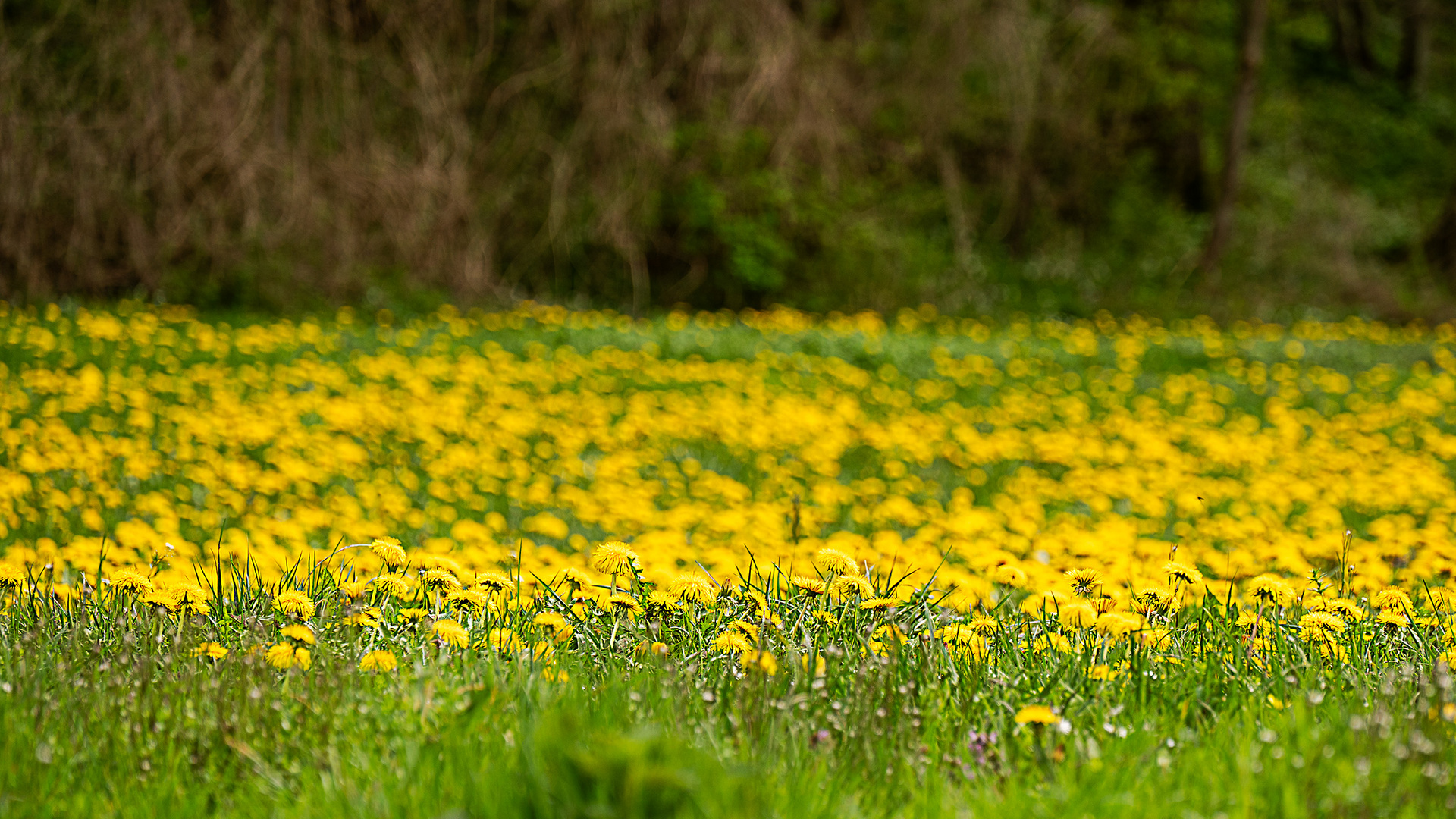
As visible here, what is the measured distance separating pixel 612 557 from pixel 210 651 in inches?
29.4

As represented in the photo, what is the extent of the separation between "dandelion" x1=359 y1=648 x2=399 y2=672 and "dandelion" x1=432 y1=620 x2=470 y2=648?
0.10 metres

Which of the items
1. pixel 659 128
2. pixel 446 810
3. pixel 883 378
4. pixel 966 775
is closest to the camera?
pixel 446 810

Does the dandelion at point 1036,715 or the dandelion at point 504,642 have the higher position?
the dandelion at point 1036,715

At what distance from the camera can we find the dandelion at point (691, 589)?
96.7 inches

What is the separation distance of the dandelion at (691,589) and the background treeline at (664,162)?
7934 millimetres

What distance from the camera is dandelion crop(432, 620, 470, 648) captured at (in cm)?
213

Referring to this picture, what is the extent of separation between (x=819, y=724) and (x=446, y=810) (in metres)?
0.66

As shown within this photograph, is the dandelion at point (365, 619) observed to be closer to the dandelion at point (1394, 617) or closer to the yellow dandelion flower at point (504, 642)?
the yellow dandelion flower at point (504, 642)

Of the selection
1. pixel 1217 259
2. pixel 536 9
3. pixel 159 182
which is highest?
pixel 536 9

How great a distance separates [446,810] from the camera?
1.60 m

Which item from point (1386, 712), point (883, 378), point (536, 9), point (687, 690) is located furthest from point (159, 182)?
point (1386, 712)

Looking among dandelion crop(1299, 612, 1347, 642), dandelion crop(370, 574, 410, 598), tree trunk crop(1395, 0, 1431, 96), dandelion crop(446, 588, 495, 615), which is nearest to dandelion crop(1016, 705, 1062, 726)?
dandelion crop(1299, 612, 1347, 642)

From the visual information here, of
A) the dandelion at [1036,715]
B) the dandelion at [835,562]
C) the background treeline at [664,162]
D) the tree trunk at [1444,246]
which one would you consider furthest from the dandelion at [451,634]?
the tree trunk at [1444,246]

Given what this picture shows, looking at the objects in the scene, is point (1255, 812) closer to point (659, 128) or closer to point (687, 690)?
point (687, 690)
